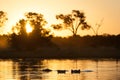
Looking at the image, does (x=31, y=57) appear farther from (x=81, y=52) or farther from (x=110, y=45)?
(x=110, y=45)

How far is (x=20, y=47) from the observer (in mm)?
100938

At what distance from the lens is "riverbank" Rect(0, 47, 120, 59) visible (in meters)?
95.4

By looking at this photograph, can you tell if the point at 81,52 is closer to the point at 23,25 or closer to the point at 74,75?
the point at 23,25

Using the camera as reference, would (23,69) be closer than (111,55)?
Yes

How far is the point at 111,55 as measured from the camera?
315 ft

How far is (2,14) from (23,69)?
48.8 metres

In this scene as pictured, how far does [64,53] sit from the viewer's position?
318 feet

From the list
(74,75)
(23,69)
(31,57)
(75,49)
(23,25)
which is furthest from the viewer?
(23,25)

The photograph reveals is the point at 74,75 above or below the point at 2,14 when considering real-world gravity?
below

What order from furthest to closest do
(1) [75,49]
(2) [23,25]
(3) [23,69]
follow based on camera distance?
(2) [23,25], (1) [75,49], (3) [23,69]

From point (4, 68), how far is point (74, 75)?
13959 mm

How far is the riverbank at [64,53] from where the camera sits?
9538cm

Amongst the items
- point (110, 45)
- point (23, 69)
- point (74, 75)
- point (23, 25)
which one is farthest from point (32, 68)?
point (110, 45)

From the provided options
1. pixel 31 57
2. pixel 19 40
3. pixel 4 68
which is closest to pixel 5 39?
pixel 19 40
